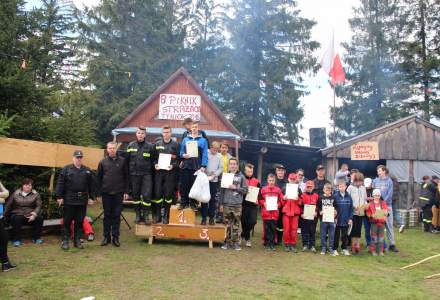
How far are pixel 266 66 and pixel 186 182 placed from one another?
23933 millimetres

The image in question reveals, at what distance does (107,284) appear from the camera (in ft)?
17.1

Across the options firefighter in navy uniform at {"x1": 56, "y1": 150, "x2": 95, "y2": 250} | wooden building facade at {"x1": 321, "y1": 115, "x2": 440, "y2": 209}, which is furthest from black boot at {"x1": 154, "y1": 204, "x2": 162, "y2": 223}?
wooden building facade at {"x1": 321, "y1": 115, "x2": 440, "y2": 209}

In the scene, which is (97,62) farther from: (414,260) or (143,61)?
(414,260)

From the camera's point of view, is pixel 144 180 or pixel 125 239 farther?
pixel 125 239

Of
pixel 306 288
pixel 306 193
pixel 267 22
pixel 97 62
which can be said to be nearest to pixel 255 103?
pixel 267 22

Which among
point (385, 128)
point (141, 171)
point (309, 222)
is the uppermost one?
point (385, 128)

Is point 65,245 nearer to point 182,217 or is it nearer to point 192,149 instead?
point 182,217

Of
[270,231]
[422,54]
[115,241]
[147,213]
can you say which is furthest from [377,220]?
[422,54]

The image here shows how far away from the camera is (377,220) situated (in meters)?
8.23

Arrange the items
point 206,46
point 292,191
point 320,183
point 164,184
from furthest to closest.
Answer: point 206,46, point 320,183, point 292,191, point 164,184

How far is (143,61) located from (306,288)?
2522 cm

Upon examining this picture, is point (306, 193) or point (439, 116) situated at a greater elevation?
point (439, 116)

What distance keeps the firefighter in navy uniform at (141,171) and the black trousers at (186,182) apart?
0.61 m

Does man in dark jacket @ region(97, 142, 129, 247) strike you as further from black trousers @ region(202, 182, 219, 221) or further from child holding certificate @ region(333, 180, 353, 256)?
child holding certificate @ region(333, 180, 353, 256)
